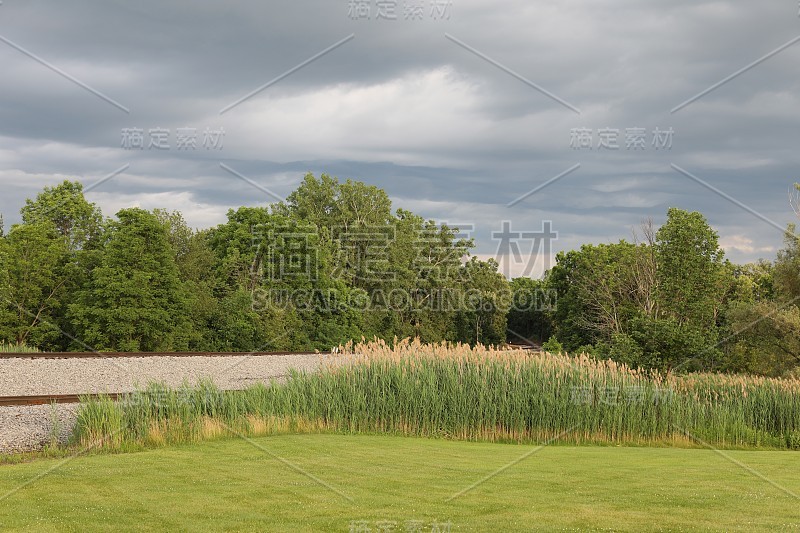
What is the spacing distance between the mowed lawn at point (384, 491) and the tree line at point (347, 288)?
51.9 feet

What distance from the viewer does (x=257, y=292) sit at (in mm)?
35719

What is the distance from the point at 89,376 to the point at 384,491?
490 inches

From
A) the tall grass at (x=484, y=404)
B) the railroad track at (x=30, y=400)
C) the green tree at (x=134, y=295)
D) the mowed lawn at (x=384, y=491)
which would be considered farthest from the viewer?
the green tree at (x=134, y=295)

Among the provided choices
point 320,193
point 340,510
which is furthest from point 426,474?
point 320,193

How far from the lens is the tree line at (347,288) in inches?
1141

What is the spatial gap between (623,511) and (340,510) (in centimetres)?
278

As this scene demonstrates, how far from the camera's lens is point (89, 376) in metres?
18.2

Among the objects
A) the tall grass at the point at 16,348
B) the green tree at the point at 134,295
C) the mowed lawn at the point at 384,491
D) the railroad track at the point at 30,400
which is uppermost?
the green tree at the point at 134,295

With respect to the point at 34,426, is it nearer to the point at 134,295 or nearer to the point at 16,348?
the point at 16,348

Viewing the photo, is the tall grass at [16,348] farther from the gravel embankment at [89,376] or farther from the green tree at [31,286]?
the gravel embankment at [89,376]

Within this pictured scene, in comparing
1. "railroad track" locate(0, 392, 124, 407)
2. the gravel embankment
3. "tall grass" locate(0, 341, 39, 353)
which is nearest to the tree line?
"tall grass" locate(0, 341, 39, 353)

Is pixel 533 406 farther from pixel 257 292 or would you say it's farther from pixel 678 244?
pixel 257 292

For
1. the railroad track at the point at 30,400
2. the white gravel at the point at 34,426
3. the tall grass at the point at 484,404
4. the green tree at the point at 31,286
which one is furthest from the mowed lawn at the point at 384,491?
the green tree at the point at 31,286

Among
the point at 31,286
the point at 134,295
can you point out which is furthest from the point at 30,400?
the point at 31,286
